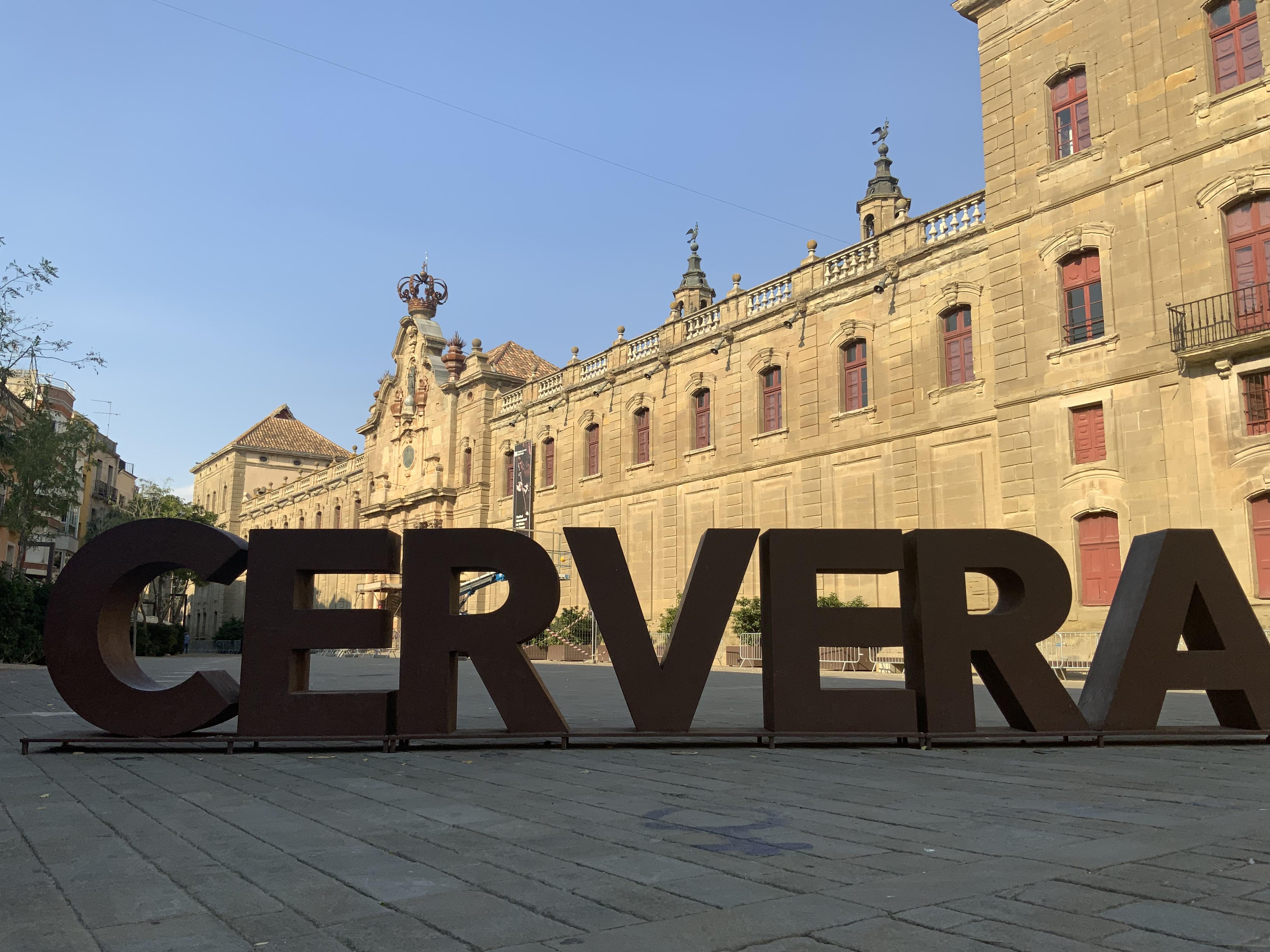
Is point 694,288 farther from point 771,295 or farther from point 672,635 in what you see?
point 672,635

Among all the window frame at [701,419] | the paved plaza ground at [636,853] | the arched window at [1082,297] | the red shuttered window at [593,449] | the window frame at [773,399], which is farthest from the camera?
the red shuttered window at [593,449]

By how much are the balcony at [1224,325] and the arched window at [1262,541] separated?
2.67 meters

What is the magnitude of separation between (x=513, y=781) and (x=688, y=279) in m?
37.2

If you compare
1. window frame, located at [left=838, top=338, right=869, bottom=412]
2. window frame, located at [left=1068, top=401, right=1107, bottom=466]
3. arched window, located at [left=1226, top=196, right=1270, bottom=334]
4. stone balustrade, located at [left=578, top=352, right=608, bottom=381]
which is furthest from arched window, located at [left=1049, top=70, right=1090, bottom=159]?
stone balustrade, located at [left=578, top=352, right=608, bottom=381]

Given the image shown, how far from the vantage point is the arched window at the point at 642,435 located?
114 feet

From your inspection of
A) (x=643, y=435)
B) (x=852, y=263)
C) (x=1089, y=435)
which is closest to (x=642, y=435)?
(x=643, y=435)

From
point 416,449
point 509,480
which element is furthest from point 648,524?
point 416,449

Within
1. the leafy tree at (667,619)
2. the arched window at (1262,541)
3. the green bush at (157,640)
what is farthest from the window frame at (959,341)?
the green bush at (157,640)

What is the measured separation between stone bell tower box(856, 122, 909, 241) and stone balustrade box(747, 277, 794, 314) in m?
2.89

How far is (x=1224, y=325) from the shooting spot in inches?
696

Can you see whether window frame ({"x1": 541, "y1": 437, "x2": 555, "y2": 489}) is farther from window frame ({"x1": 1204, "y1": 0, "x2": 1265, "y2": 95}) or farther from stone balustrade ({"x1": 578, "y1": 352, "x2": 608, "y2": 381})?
window frame ({"x1": 1204, "y1": 0, "x2": 1265, "y2": 95})

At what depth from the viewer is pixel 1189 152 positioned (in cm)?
1845

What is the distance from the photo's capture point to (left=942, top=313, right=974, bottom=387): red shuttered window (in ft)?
77.7

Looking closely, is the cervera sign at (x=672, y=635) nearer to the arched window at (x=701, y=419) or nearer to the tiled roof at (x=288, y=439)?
the arched window at (x=701, y=419)
